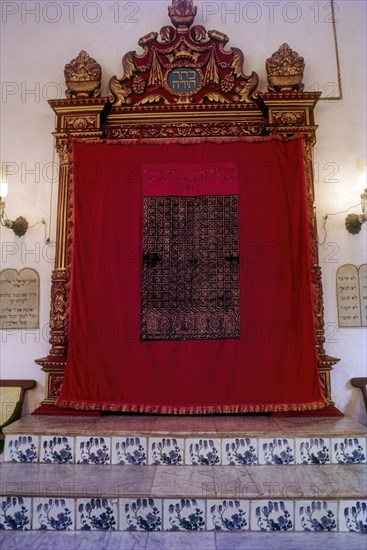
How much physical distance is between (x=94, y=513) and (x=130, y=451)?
1.58 ft

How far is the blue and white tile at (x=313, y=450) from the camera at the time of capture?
2.78m

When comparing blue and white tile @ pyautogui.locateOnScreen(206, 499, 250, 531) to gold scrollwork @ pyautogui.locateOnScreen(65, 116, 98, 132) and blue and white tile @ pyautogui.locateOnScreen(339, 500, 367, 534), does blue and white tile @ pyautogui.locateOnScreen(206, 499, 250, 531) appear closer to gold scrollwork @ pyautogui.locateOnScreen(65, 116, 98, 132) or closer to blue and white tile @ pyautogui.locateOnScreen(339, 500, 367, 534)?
blue and white tile @ pyautogui.locateOnScreen(339, 500, 367, 534)

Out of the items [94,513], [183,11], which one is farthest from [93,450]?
[183,11]

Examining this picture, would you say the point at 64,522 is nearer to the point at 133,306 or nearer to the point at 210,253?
the point at 133,306

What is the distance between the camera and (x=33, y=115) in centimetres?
403

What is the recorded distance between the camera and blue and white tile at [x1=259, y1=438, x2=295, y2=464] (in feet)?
9.13

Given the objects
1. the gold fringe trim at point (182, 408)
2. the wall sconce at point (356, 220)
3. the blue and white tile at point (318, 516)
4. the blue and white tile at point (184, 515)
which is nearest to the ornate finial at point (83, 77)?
the wall sconce at point (356, 220)

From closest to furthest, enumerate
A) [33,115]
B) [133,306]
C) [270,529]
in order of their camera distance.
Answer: [270,529] → [133,306] → [33,115]

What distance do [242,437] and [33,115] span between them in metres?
3.36

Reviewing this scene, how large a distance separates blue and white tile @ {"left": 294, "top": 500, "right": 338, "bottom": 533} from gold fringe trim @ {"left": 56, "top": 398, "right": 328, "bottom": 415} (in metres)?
0.96

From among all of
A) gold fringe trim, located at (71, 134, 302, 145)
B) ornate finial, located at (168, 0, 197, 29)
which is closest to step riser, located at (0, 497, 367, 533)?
gold fringe trim, located at (71, 134, 302, 145)

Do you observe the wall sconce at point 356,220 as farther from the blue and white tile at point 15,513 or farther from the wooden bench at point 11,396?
the blue and white tile at point 15,513

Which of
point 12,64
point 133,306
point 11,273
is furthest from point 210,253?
point 12,64

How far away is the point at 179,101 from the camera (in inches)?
151
